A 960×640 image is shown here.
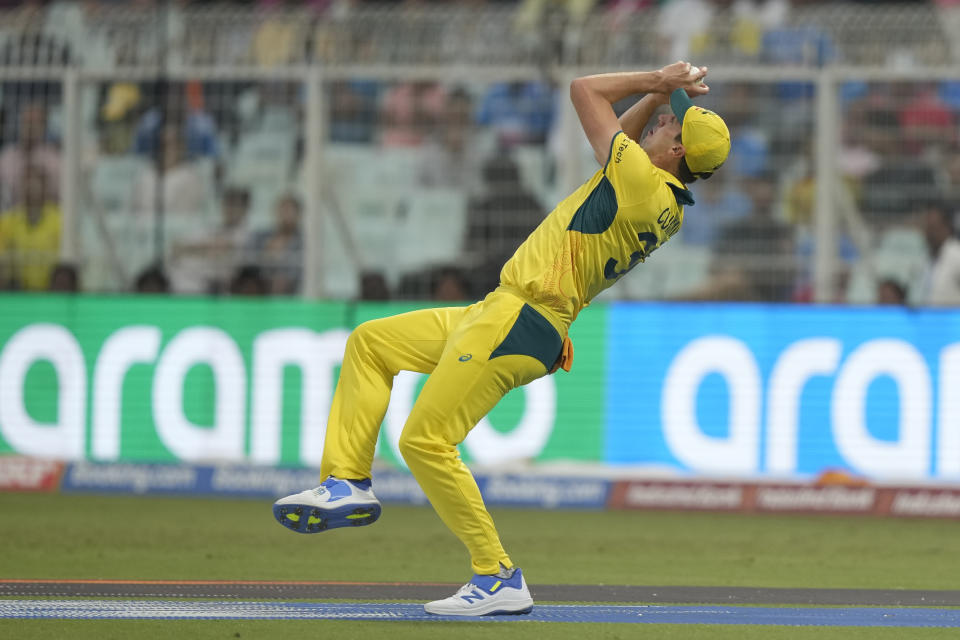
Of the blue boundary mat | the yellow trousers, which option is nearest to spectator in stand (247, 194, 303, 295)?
the blue boundary mat

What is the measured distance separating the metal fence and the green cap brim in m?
6.63

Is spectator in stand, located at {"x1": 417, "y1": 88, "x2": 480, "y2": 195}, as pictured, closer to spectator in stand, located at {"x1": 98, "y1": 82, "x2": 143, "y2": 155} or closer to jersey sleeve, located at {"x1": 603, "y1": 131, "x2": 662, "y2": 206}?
spectator in stand, located at {"x1": 98, "y1": 82, "x2": 143, "y2": 155}

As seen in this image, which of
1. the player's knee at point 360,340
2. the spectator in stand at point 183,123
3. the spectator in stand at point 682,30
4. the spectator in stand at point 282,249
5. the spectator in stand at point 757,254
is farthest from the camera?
the spectator in stand at point 282,249

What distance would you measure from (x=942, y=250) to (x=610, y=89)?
7.53 meters

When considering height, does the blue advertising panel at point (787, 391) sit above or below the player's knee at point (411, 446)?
below

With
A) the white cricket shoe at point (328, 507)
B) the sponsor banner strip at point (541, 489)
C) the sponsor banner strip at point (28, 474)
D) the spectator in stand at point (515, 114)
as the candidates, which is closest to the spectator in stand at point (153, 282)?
the sponsor banner strip at point (541, 489)

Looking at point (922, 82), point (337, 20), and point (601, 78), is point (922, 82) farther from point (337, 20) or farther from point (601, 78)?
point (601, 78)

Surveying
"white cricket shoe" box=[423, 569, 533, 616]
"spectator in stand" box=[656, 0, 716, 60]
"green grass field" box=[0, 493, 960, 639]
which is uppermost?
"spectator in stand" box=[656, 0, 716, 60]

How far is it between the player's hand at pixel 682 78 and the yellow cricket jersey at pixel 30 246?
345 inches

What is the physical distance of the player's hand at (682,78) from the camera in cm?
741

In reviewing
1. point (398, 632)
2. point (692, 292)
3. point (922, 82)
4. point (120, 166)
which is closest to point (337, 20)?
point (120, 166)

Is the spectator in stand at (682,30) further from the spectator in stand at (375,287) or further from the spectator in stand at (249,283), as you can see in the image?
the spectator in stand at (249,283)

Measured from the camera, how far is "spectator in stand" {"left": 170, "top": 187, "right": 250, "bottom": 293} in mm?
15070

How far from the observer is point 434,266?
1480 cm
